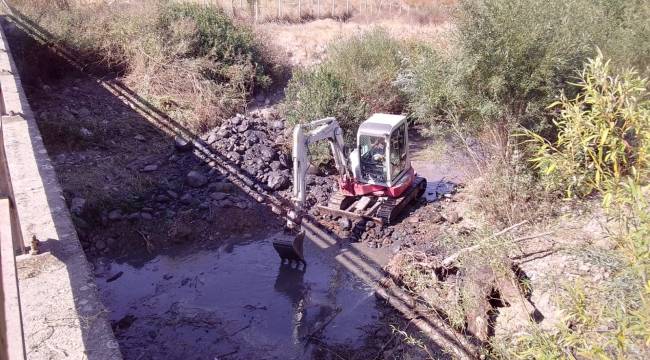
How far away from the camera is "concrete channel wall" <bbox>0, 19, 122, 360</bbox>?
10.3 feet

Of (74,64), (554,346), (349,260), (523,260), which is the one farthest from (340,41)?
(554,346)

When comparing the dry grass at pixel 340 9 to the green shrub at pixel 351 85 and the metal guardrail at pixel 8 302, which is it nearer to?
the green shrub at pixel 351 85

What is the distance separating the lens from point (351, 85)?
1614 centimetres

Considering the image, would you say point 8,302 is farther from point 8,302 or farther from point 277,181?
point 277,181

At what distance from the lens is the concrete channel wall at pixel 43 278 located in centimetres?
314

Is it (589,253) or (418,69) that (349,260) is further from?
(589,253)

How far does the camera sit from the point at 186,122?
15.2m

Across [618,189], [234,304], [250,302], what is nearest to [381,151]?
[250,302]

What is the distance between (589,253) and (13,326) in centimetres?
407

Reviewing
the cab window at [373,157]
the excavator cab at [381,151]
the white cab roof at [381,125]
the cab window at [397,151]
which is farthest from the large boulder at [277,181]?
the cab window at [397,151]

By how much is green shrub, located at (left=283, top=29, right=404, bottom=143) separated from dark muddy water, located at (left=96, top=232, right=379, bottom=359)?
4791 mm

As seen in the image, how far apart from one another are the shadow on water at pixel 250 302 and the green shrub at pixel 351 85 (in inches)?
157

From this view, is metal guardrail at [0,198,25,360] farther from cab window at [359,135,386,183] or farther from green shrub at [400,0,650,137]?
green shrub at [400,0,650,137]

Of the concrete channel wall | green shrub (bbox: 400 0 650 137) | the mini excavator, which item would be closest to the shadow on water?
the mini excavator
